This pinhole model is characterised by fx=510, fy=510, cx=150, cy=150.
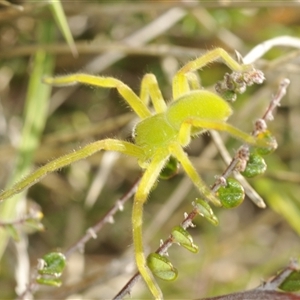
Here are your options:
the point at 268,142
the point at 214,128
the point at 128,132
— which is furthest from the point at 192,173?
the point at 128,132

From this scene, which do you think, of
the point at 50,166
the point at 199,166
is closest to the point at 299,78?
the point at 199,166

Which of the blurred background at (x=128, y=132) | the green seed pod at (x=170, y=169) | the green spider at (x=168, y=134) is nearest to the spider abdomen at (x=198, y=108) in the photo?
the green spider at (x=168, y=134)

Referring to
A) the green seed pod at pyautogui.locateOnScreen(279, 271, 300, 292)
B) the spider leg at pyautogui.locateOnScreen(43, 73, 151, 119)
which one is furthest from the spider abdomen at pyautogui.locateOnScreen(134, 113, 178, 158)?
the green seed pod at pyautogui.locateOnScreen(279, 271, 300, 292)

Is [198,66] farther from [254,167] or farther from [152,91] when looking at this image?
[254,167]

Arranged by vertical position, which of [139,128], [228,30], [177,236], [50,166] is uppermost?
[228,30]

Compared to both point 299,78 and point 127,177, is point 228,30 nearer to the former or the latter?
point 299,78

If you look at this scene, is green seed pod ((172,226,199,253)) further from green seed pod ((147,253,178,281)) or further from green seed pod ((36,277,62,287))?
green seed pod ((36,277,62,287))
